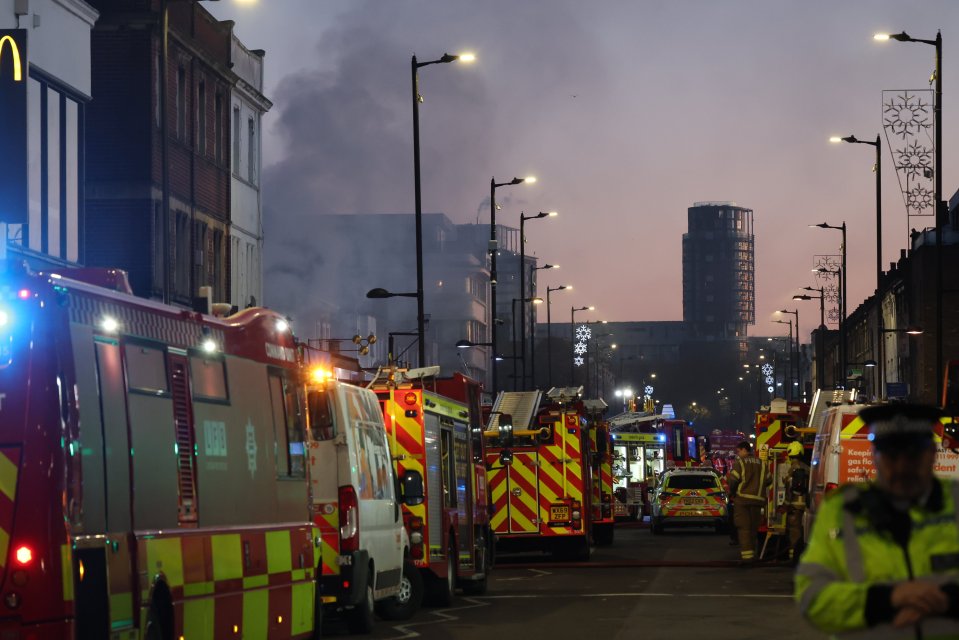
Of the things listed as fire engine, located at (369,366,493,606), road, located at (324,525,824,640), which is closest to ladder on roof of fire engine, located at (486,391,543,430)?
road, located at (324,525,824,640)

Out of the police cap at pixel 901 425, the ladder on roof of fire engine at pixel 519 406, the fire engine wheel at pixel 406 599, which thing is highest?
the ladder on roof of fire engine at pixel 519 406

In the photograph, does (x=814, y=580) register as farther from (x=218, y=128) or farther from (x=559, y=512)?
(x=218, y=128)

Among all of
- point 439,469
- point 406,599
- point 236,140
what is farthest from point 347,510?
point 236,140

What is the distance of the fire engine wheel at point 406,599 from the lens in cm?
1927

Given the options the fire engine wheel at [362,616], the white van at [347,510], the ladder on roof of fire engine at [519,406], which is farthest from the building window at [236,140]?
the fire engine wheel at [362,616]

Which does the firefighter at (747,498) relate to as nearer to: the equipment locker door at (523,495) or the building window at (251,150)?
the equipment locker door at (523,495)

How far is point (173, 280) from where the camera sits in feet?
136

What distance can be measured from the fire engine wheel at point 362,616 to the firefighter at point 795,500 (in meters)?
11.7

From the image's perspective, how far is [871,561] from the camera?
5.20 metres

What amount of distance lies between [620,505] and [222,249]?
1443 cm

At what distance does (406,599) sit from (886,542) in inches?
576

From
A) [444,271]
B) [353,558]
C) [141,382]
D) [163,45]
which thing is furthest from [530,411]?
[444,271]

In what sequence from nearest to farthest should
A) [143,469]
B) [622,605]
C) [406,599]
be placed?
[143,469], [406,599], [622,605]

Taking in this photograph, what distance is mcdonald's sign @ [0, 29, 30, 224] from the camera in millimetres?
22875
